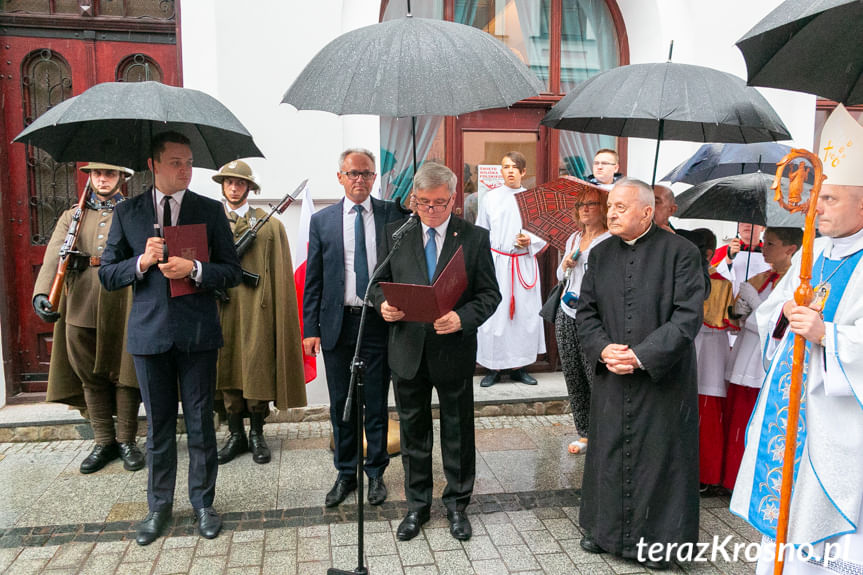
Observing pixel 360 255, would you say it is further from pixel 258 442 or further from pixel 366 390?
pixel 258 442

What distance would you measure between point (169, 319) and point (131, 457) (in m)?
1.66

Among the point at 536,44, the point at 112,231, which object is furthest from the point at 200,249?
the point at 536,44

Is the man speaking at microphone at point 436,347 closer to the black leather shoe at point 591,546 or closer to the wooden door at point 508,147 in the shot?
the black leather shoe at point 591,546

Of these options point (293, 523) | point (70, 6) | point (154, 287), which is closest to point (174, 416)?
point (154, 287)

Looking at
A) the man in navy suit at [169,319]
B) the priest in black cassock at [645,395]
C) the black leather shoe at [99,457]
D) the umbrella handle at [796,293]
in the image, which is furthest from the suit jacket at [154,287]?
the umbrella handle at [796,293]

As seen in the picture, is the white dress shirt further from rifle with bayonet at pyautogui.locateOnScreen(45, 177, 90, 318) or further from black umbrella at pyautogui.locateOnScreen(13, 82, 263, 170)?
rifle with bayonet at pyautogui.locateOnScreen(45, 177, 90, 318)

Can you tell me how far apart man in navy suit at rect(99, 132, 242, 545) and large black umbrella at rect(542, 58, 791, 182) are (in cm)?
206

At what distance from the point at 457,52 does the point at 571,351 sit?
213 cm

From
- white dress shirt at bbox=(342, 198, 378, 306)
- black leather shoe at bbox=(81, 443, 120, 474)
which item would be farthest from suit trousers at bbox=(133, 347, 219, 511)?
black leather shoe at bbox=(81, 443, 120, 474)

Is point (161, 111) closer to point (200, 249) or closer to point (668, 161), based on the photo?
point (200, 249)

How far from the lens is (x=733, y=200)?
13.2 ft

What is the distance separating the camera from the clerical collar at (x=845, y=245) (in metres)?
2.67

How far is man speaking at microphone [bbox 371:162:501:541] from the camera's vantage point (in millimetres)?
3318

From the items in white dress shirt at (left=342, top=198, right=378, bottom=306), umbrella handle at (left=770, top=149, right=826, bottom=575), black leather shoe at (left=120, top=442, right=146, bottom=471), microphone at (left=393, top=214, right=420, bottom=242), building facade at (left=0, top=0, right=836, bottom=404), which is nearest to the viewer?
umbrella handle at (left=770, top=149, right=826, bottom=575)
